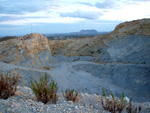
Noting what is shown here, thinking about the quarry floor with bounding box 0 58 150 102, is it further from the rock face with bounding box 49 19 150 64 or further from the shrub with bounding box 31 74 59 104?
the shrub with bounding box 31 74 59 104

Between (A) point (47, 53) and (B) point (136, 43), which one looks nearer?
(B) point (136, 43)

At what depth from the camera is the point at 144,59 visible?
492 inches

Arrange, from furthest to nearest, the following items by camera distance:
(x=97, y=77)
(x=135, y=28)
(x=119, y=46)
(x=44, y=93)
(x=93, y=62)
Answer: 1. (x=93, y=62)
2. (x=119, y=46)
3. (x=135, y=28)
4. (x=97, y=77)
5. (x=44, y=93)

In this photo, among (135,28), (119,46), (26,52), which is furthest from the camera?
(119,46)

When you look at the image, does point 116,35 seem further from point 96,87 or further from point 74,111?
point 74,111

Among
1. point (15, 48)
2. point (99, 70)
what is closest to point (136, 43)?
point (99, 70)

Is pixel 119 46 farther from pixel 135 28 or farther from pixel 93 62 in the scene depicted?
pixel 93 62

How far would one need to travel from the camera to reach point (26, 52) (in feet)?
42.3

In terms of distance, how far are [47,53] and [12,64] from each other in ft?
13.5

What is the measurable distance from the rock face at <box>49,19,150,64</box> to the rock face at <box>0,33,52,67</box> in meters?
2.53

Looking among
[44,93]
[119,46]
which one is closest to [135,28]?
[119,46]

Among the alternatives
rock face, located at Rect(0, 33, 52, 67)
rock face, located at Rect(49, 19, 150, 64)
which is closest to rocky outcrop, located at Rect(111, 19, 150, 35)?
rock face, located at Rect(49, 19, 150, 64)

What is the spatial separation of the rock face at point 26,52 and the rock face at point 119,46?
2.53 meters

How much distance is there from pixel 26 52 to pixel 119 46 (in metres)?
9.62
